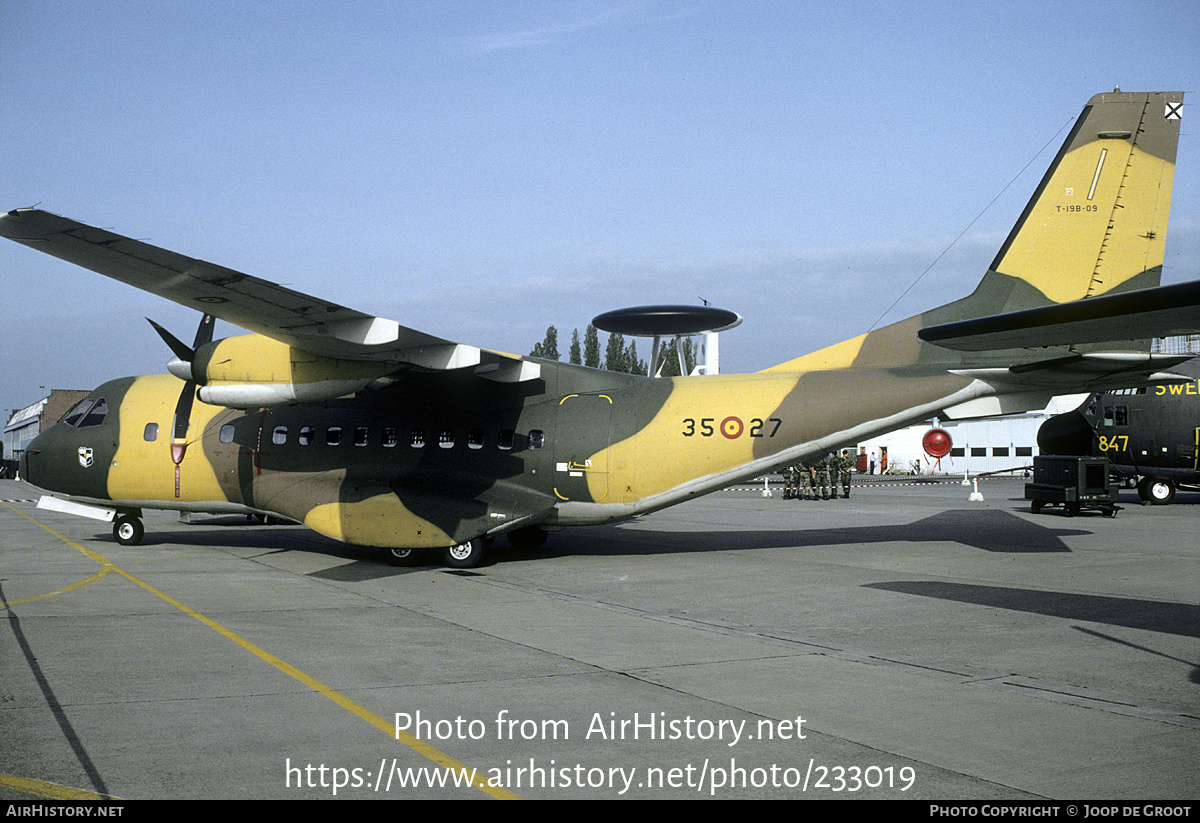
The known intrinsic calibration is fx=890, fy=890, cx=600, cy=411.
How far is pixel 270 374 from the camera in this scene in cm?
1350

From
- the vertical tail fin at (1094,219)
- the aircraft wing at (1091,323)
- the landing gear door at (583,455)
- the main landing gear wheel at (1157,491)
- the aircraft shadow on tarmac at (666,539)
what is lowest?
the aircraft shadow on tarmac at (666,539)

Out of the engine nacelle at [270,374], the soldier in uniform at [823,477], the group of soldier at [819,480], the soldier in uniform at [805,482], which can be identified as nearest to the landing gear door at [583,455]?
the engine nacelle at [270,374]

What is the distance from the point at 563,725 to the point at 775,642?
3.35 meters

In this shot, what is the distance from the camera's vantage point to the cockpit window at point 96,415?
1683 centimetres

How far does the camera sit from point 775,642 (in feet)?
28.0

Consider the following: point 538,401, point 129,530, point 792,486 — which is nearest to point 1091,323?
point 538,401

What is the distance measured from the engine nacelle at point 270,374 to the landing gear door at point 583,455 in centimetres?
300

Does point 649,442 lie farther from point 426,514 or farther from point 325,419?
point 325,419

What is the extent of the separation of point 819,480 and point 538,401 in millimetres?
22327

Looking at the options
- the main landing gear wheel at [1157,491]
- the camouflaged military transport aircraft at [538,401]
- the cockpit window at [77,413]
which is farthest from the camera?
the main landing gear wheel at [1157,491]

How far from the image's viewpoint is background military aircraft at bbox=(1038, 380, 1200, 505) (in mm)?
27688

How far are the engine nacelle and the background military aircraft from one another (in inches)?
978

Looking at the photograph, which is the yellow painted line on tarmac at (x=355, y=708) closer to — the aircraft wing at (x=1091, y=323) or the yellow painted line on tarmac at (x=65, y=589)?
the yellow painted line on tarmac at (x=65, y=589)
